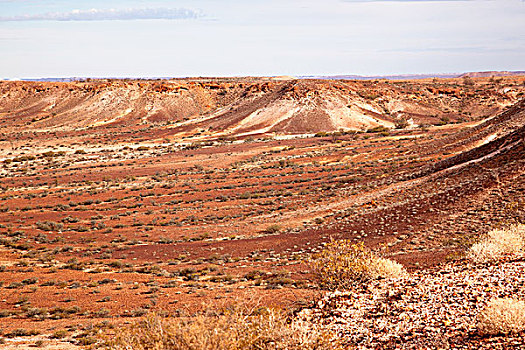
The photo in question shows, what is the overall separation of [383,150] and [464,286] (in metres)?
42.7

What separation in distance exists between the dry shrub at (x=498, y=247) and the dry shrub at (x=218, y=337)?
5.93 metres

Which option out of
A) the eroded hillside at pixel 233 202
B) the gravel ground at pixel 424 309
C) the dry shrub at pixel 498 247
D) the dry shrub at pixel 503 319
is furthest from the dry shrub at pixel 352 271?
the dry shrub at pixel 503 319

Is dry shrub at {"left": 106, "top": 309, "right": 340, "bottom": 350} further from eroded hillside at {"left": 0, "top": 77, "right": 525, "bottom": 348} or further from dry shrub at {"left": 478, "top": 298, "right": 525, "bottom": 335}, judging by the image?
dry shrub at {"left": 478, "top": 298, "right": 525, "bottom": 335}

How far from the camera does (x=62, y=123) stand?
95938mm

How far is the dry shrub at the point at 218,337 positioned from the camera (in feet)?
20.7

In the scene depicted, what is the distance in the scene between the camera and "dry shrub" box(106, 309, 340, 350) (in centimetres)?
632

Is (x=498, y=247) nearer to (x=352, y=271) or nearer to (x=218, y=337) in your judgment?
(x=352, y=271)

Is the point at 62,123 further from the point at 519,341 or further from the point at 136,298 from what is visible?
the point at 519,341

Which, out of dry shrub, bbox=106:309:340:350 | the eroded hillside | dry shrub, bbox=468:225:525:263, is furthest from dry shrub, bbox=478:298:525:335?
the eroded hillside

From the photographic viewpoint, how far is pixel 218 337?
6.46m

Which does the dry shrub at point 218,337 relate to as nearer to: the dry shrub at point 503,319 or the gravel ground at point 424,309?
the gravel ground at point 424,309

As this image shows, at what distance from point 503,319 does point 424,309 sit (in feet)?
5.52

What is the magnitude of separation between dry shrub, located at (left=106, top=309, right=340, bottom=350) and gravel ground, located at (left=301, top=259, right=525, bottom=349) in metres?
1.42

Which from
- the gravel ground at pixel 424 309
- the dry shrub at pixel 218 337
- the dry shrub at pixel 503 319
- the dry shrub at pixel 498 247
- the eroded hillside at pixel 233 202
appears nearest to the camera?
the dry shrub at pixel 218 337
